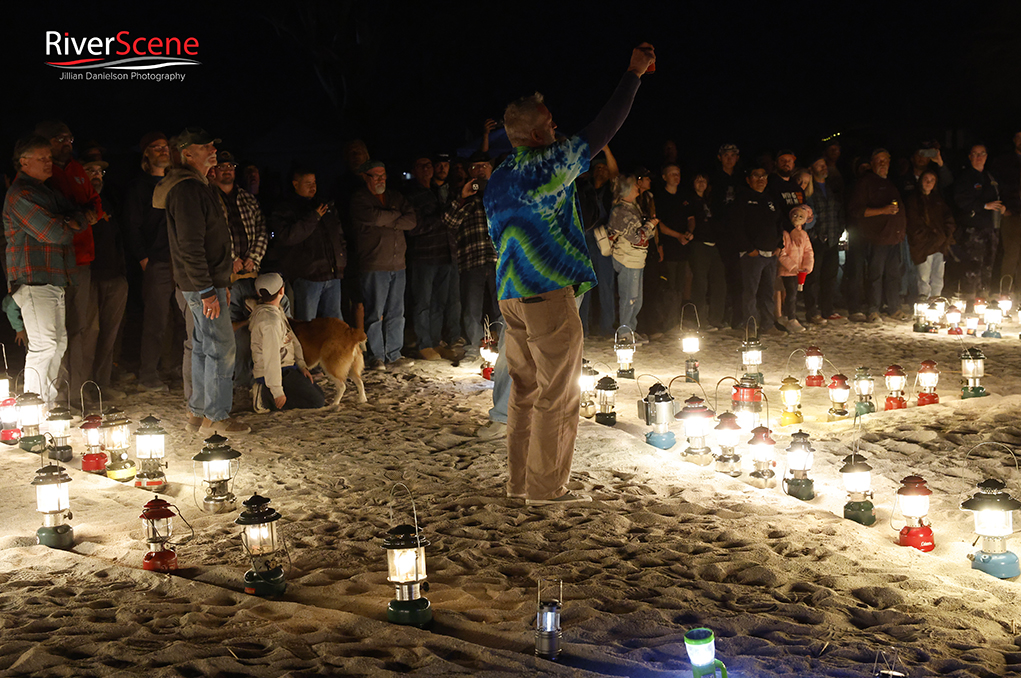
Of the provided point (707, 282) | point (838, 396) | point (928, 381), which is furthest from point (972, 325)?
point (838, 396)

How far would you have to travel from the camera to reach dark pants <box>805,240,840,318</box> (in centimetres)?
1328

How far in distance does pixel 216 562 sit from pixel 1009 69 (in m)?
23.1

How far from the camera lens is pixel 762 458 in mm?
6086

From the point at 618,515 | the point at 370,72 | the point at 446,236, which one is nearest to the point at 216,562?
the point at 618,515

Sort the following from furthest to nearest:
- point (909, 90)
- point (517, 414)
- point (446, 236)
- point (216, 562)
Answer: point (909, 90) → point (446, 236) → point (517, 414) → point (216, 562)

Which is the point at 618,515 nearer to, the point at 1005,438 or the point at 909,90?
the point at 1005,438

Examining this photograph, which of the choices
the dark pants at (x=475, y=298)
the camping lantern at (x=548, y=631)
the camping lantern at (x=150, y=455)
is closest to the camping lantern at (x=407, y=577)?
the camping lantern at (x=548, y=631)

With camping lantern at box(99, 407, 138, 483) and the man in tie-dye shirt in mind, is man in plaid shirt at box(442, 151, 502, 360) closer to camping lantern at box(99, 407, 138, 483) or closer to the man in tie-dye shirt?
camping lantern at box(99, 407, 138, 483)

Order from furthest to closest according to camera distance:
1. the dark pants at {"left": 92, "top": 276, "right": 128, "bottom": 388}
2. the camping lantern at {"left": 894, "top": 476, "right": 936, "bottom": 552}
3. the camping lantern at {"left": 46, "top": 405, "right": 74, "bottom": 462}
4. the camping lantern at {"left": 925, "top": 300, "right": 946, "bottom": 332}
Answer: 1. the camping lantern at {"left": 925, "top": 300, "right": 946, "bottom": 332}
2. the dark pants at {"left": 92, "top": 276, "right": 128, "bottom": 388}
3. the camping lantern at {"left": 46, "top": 405, "right": 74, "bottom": 462}
4. the camping lantern at {"left": 894, "top": 476, "right": 936, "bottom": 552}

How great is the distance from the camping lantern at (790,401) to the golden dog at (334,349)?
3.74 m

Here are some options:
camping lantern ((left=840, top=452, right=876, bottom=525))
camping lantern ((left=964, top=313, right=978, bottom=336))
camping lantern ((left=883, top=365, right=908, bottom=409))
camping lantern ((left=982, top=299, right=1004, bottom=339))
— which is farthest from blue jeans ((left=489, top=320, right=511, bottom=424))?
camping lantern ((left=982, top=299, right=1004, bottom=339))

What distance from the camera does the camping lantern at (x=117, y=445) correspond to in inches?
253

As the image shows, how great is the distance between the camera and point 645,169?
455 inches

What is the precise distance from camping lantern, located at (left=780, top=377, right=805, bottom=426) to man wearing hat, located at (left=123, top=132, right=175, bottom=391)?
5601mm
